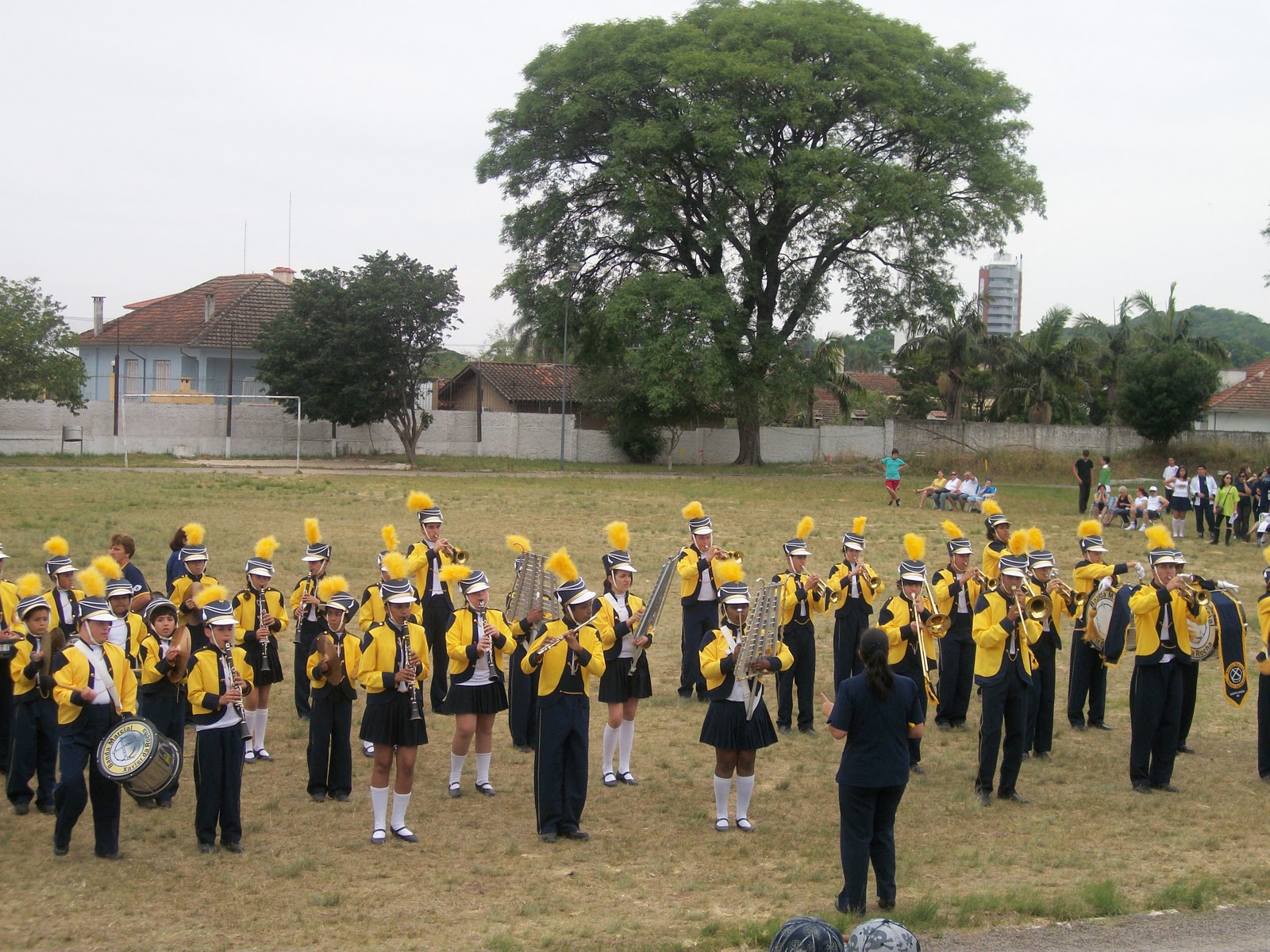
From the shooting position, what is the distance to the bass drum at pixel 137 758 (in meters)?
7.18

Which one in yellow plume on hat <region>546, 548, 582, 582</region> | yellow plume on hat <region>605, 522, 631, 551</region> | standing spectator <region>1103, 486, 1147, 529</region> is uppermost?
yellow plume on hat <region>605, 522, 631, 551</region>

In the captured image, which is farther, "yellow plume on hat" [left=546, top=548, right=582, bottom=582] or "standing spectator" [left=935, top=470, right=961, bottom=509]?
"standing spectator" [left=935, top=470, right=961, bottom=509]

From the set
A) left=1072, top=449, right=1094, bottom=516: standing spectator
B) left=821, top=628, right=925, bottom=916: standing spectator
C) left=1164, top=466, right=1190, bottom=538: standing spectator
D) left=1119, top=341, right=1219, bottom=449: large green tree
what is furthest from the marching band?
left=1119, top=341, right=1219, bottom=449: large green tree

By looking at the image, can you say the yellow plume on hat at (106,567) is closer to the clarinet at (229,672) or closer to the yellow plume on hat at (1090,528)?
the clarinet at (229,672)

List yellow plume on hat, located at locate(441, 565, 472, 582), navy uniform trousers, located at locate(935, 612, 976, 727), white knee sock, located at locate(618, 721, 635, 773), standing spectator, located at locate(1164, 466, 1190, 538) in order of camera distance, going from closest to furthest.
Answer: yellow plume on hat, located at locate(441, 565, 472, 582) → white knee sock, located at locate(618, 721, 635, 773) → navy uniform trousers, located at locate(935, 612, 976, 727) → standing spectator, located at locate(1164, 466, 1190, 538)

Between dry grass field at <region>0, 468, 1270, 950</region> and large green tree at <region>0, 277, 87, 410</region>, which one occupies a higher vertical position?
A: large green tree at <region>0, 277, 87, 410</region>

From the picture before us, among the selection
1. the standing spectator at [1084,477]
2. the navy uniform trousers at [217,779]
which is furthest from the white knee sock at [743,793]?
the standing spectator at [1084,477]

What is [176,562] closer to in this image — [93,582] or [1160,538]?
[93,582]

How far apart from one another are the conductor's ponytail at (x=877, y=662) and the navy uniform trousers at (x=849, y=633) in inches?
165

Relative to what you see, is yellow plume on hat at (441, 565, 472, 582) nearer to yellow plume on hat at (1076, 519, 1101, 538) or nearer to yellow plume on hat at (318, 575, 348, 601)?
yellow plume on hat at (318, 575, 348, 601)

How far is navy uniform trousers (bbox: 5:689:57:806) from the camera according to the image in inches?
322

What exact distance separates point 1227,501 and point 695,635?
17.9 metres

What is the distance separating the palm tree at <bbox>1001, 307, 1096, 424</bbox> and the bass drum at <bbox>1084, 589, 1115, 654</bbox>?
41.2m

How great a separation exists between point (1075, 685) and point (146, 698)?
324 inches
